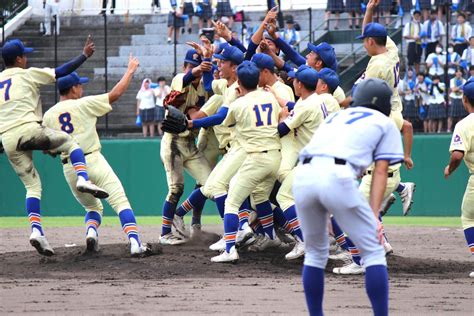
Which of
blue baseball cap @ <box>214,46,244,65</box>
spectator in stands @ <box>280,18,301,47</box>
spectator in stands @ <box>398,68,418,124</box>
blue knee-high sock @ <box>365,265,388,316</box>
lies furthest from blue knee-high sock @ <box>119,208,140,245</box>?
spectator in stands @ <box>280,18,301,47</box>

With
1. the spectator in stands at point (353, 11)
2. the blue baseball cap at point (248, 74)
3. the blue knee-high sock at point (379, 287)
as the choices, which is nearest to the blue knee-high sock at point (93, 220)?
the blue baseball cap at point (248, 74)

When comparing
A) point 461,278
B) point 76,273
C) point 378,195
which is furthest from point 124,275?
point 378,195

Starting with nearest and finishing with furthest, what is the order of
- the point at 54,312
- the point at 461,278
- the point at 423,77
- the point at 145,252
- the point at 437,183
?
the point at 54,312
the point at 461,278
the point at 145,252
the point at 437,183
the point at 423,77

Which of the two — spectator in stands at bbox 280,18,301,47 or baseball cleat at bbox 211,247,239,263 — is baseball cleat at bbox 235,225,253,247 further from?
spectator in stands at bbox 280,18,301,47

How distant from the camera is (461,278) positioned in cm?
1070

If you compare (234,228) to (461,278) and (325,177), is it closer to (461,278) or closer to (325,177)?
(461,278)

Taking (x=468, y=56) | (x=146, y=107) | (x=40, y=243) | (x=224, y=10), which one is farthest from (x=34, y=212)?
(x=224, y=10)

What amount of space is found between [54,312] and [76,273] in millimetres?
2643

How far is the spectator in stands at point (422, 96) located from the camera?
21547mm

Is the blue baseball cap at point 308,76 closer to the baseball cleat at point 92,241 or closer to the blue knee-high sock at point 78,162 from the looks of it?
the blue knee-high sock at point 78,162

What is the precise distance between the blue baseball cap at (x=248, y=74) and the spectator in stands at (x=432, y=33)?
1252 centimetres

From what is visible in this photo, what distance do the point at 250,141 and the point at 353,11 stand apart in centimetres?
1409

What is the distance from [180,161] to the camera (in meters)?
12.8

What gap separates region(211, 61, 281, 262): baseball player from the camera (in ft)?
36.4
